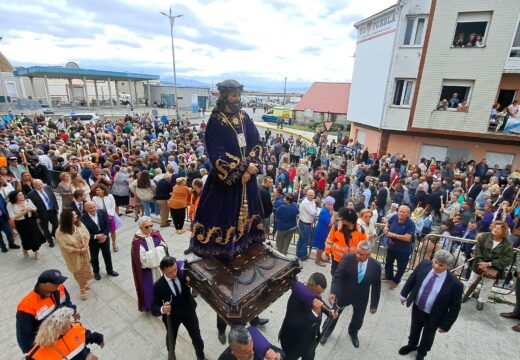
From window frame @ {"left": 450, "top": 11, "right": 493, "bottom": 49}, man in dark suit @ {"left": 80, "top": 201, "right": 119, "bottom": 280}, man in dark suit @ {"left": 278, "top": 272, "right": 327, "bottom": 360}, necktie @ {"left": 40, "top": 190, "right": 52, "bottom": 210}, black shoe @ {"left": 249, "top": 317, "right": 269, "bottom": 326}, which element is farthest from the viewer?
window frame @ {"left": 450, "top": 11, "right": 493, "bottom": 49}

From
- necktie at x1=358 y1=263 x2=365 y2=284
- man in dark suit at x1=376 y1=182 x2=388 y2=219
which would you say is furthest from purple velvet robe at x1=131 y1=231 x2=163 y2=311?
man in dark suit at x1=376 y1=182 x2=388 y2=219

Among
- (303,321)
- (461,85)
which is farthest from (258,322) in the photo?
(461,85)

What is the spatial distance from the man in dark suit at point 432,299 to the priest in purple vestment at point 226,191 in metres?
2.56

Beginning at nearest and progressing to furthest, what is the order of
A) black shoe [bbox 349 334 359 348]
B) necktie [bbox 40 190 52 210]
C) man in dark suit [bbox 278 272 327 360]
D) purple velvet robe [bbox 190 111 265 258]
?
man in dark suit [bbox 278 272 327 360]
purple velvet robe [bbox 190 111 265 258]
black shoe [bbox 349 334 359 348]
necktie [bbox 40 190 52 210]

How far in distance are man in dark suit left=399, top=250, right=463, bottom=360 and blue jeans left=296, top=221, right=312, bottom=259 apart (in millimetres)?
2602

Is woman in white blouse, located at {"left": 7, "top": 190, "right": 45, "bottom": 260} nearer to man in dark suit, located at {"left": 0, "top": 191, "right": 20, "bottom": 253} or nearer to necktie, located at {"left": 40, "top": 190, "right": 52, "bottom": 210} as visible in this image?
necktie, located at {"left": 40, "top": 190, "right": 52, "bottom": 210}

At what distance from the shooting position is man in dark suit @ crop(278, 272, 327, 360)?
3.35m

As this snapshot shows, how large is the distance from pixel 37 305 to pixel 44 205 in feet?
14.0

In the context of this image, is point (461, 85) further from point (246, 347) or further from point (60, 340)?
point (60, 340)

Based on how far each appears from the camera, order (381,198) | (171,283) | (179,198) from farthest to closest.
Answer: (381,198)
(179,198)
(171,283)

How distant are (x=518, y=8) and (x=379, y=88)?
22.4 ft

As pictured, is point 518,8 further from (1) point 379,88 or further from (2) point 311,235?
(2) point 311,235

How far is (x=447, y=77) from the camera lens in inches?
593

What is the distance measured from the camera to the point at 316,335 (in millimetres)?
3537
